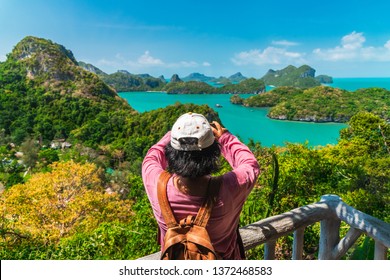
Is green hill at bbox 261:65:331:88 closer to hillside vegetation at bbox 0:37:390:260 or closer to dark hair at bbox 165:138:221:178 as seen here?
hillside vegetation at bbox 0:37:390:260

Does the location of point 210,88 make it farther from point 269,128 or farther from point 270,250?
point 270,250

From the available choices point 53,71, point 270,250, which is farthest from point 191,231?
point 53,71

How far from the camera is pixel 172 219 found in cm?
68

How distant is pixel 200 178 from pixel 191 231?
4.6 inches

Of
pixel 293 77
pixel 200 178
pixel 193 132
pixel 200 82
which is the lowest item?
pixel 200 178

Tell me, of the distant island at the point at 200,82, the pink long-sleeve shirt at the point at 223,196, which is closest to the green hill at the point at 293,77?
the distant island at the point at 200,82

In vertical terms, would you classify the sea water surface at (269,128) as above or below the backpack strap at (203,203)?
below

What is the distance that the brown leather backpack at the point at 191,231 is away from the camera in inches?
26.5

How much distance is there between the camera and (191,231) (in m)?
0.68

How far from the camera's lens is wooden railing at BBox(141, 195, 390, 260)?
0.88 metres

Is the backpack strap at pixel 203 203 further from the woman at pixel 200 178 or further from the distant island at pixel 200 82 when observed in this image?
the distant island at pixel 200 82

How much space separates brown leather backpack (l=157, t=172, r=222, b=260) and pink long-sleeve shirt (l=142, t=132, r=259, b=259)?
0.04 ft

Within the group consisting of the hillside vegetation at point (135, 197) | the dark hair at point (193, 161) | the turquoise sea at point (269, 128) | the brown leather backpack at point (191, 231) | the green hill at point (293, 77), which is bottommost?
the turquoise sea at point (269, 128)
